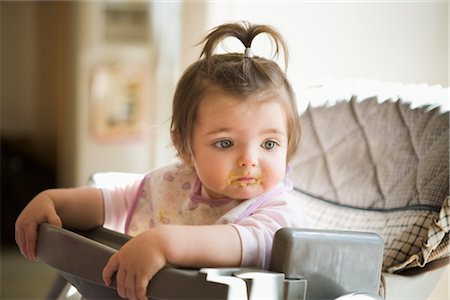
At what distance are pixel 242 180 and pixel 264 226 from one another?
0.08m

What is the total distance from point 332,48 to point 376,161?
→ 0.56m

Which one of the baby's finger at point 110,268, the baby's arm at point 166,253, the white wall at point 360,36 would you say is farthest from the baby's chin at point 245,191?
the white wall at point 360,36

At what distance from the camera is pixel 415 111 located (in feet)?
3.38

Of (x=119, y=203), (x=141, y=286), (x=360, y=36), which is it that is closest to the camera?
(x=141, y=286)

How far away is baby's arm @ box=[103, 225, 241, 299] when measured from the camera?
0.71 meters

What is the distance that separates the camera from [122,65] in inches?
129

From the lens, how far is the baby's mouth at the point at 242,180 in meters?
0.88

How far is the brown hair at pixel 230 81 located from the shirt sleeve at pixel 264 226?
0.12m

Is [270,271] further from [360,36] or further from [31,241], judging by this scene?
[360,36]

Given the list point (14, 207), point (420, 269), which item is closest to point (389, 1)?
point (420, 269)

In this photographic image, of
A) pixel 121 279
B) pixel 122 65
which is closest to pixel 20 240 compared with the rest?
pixel 121 279

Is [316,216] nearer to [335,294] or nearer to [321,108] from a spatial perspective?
[321,108]

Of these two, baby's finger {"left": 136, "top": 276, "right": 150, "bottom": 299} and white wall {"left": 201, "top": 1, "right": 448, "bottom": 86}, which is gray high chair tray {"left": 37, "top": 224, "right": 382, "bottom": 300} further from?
white wall {"left": 201, "top": 1, "right": 448, "bottom": 86}

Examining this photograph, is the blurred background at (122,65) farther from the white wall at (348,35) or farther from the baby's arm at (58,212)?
the baby's arm at (58,212)
